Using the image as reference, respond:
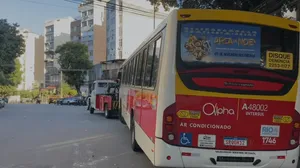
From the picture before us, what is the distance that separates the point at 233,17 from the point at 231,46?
1.52 ft

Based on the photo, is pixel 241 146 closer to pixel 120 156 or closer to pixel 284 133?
pixel 284 133

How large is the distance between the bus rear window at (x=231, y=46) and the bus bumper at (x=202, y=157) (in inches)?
49.3

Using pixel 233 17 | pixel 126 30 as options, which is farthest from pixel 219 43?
pixel 126 30

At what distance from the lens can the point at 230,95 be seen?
5.80m

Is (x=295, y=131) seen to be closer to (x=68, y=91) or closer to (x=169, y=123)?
(x=169, y=123)

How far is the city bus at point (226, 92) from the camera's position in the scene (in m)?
5.74

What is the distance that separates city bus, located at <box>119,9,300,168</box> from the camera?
5.74m

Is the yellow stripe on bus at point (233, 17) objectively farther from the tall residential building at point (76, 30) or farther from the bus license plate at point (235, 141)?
the tall residential building at point (76, 30)

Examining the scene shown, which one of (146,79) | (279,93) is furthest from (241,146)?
(146,79)

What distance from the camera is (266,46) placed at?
234 inches

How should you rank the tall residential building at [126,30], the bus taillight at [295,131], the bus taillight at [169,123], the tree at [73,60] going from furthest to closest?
1. the tall residential building at [126,30]
2. the tree at [73,60]
3. the bus taillight at [295,131]
4. the bus taillight at [169,123]

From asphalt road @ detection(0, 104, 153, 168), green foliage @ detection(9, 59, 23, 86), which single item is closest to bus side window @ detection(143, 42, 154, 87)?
asphalt road @ detection(0, 104, 153, 168)

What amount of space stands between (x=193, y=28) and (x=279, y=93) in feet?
5.60

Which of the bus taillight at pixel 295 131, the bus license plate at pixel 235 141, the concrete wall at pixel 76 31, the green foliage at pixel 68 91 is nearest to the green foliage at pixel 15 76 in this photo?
the green foliage at pixel 68 91
